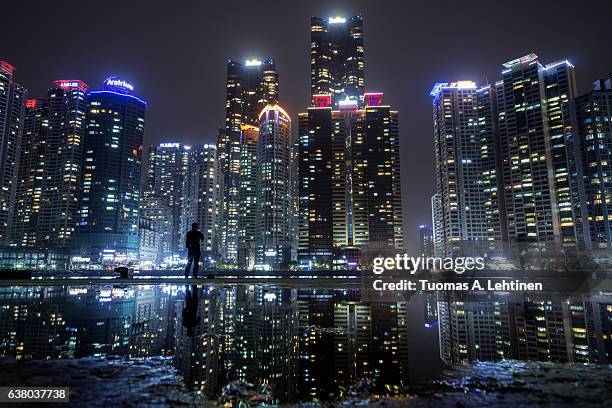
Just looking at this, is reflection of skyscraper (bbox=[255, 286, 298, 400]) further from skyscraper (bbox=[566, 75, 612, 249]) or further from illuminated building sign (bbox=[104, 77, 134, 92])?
illuminated building sign (bbox=[104, 77, 134, 92])

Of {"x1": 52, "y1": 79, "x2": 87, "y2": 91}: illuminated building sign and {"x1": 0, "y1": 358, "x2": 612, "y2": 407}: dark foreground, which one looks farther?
{"x1": 52, "y1": 79, "x2": 87, "y2": 91}: illuminated building sign

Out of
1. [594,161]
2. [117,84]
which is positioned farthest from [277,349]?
[117,84]

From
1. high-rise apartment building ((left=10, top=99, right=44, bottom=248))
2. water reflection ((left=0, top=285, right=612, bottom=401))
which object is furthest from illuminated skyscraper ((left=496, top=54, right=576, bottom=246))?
high-rise apartment building ((left=10, top=99, right=44, bottom=248))

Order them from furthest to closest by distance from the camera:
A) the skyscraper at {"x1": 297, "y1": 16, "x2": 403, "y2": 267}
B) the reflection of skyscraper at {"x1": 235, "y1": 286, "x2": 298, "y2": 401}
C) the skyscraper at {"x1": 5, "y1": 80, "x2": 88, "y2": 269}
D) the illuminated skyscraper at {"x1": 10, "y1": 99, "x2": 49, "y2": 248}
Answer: the illuminated skyscraper at {"x1": 10, "y1": 99, "x2": 49, "y2": 248} → the skyscraper at {"x1": 297, "y1": 16, "x2": 403, "y2": 267} → the skyscraper at {"x1": 5, "y1": 80, "x2": 88, "y2": 269} → the reflection of skyscraper at {"x1": 235, "y1": 286, "x2": 298, "y2": 401}

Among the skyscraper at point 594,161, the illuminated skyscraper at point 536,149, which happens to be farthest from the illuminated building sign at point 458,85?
the skyscraper at point 594,161

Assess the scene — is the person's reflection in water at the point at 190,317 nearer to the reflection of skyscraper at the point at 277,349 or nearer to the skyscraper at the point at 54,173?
the reflection of skyscraper at the point at 277,349

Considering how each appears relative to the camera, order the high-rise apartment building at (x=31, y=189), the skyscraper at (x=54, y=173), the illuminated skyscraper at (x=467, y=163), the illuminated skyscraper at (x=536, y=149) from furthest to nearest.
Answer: the high-rise apartment building at (x=31, y=189) < the skyscraper at (x=54, y=173) < the illuminated skyscraper at (x=467, y=163) < the illuminated skyscraper at (x=536, y=149)
